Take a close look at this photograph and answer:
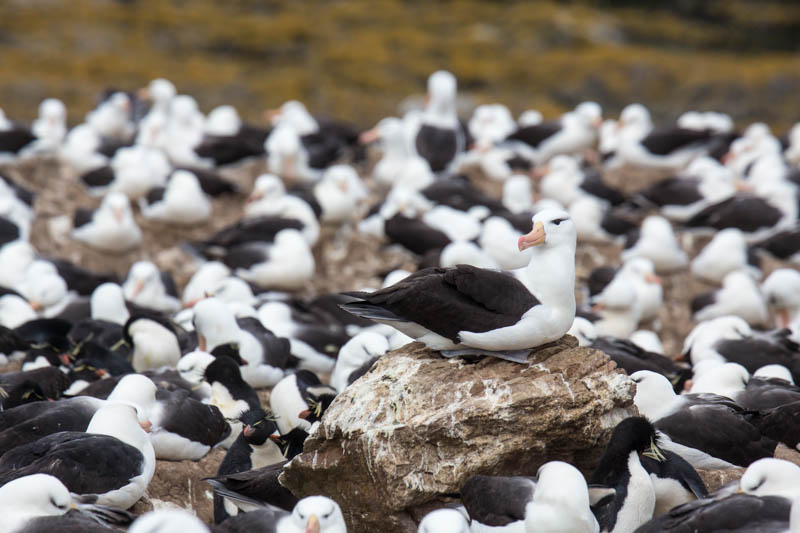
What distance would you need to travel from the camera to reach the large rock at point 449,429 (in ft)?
22.5

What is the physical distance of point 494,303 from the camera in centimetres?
700

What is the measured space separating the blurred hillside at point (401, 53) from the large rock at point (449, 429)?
23.9 meters

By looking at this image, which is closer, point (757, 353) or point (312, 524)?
point (312, 524)

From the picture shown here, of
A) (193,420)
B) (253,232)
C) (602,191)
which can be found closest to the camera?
(193,420)

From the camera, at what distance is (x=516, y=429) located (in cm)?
693

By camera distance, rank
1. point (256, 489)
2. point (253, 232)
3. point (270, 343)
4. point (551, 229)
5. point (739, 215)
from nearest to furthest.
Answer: point (551, 229)
point (256, 489)
point (270, 343)
point (253, 232)
point (739, 215)

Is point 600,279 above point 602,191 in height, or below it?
above

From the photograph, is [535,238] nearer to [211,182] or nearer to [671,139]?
[211,182]

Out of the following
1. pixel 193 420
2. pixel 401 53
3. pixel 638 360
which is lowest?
pixel 401 53

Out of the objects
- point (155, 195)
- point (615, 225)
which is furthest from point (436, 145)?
point (155, 195)

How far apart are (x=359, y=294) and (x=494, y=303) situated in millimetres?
946

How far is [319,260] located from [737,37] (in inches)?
1029

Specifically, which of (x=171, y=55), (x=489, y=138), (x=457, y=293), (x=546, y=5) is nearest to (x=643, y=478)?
(x=457, y=293)

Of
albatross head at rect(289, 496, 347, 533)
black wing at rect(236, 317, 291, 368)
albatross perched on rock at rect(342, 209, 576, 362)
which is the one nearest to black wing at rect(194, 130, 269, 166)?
black wing at rect(236, 317, 291, 368)
